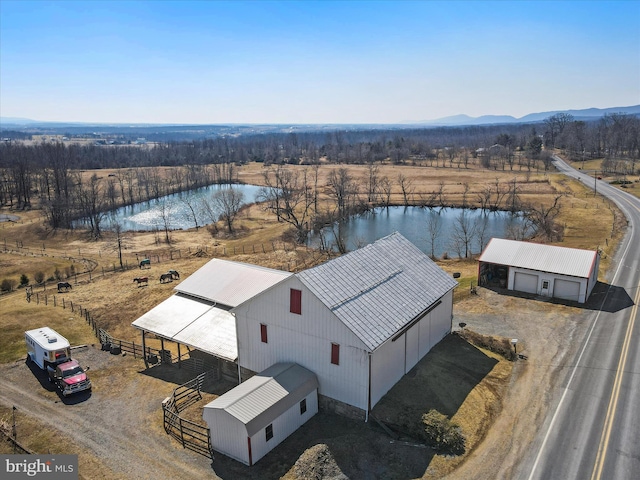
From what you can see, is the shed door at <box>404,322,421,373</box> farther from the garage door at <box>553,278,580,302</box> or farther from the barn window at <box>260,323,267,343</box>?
the garage door at <box>553,278,580,302</box>

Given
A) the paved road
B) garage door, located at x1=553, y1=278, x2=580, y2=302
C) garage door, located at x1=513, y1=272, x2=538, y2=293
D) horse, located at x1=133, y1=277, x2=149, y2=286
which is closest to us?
the paved road

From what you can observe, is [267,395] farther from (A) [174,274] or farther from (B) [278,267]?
(B) [278,267]

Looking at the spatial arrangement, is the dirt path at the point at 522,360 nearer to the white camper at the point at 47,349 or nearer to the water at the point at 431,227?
the white camper at the point at 47,349

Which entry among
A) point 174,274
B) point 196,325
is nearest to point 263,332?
point 196,325

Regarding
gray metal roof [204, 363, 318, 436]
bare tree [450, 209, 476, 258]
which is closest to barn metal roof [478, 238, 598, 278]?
bare tree [450, 209, 476, 258]

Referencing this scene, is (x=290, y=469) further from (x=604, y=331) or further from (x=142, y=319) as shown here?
(x=604, y=331)

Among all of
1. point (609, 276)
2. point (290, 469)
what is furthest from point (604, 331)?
point (290, 469)
